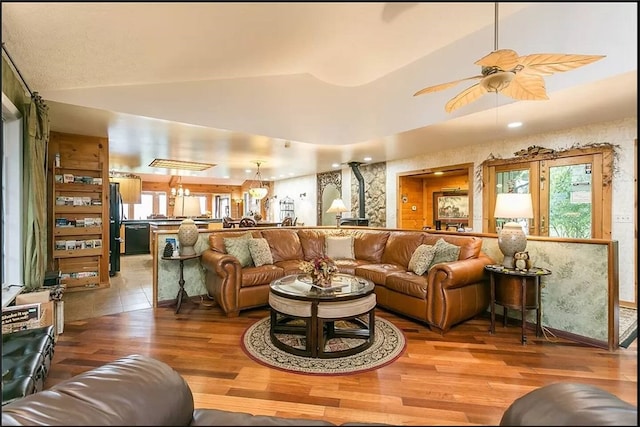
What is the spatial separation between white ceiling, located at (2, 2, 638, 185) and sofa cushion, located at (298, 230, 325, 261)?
4.89 feet

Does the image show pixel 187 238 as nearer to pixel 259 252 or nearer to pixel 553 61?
pixel 259 252

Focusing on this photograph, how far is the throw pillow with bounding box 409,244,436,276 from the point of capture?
11.5 ft

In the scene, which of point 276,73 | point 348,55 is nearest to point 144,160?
point 276,73

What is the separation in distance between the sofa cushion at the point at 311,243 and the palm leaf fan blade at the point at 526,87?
10.5 ft

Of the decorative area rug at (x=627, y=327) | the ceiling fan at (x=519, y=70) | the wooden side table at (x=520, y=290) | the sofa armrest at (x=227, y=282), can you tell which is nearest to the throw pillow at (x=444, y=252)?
the wooden side table at (x=520, y=290)

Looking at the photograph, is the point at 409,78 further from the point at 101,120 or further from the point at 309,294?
the point at 101,120

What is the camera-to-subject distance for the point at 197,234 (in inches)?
155

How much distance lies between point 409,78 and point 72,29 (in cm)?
348

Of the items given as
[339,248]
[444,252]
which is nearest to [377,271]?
[444,252]

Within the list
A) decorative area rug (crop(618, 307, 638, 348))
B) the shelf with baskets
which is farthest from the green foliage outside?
the shelf with baskets

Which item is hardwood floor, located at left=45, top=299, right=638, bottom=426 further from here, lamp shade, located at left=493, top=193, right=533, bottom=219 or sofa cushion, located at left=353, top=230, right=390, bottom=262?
sofa cushion, located at left=353, top=230, right=390, bottom=262

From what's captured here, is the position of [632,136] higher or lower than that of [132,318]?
higher

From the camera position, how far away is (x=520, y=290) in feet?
9.36

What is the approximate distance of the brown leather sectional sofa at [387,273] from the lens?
3.02 m
